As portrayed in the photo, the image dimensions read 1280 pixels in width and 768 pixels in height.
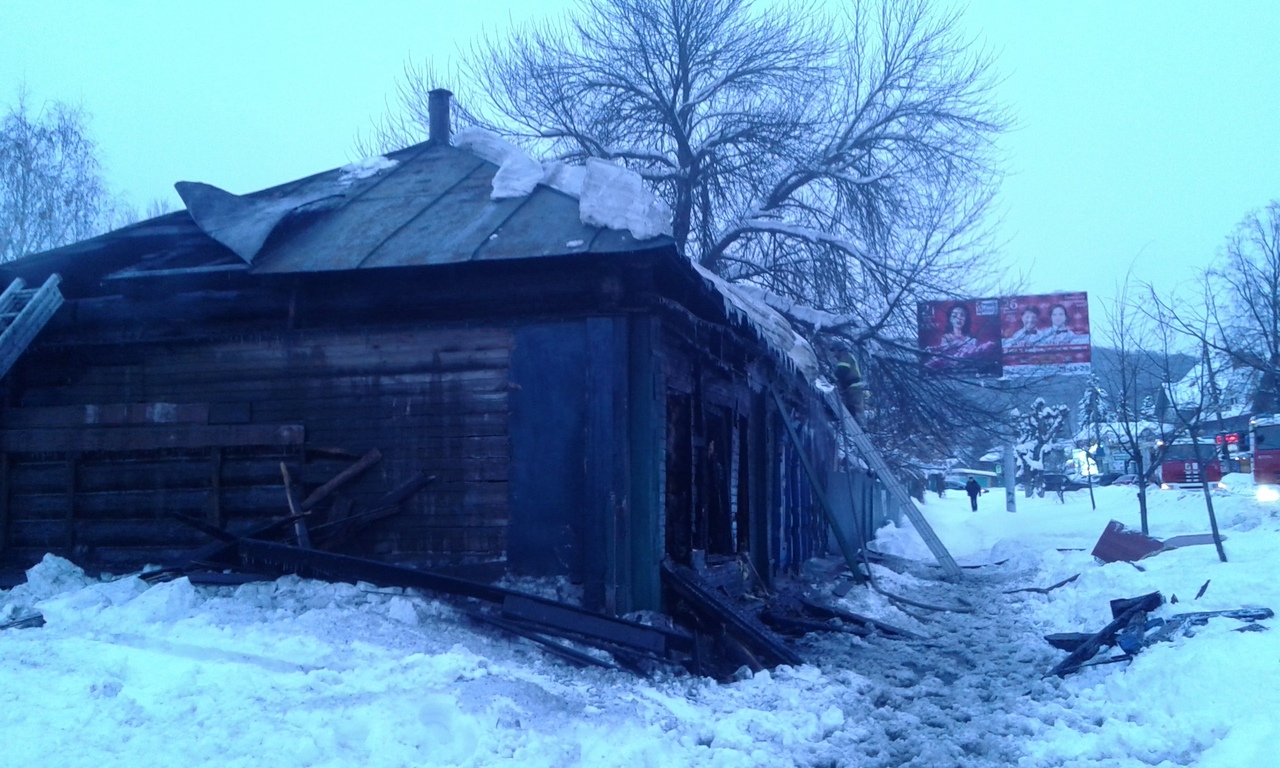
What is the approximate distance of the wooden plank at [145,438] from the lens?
348 inches

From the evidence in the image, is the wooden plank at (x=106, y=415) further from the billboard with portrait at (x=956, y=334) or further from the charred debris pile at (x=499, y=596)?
the billboard with portrait at (x=956, y=334)

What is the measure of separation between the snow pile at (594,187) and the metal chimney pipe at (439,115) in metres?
0.91

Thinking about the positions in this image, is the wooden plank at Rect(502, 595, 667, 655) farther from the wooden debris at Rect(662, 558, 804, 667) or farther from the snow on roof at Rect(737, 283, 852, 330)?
the snow on roof at Rect(737, 283, 852, 330)

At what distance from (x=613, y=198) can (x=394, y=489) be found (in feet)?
9.94

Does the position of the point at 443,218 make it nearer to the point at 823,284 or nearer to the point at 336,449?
the point at 336,449

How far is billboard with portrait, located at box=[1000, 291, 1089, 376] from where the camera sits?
68.7 ft

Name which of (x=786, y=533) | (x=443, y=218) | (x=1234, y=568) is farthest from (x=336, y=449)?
(x=1234, y=568)

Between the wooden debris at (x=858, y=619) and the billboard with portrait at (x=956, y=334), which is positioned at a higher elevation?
the billboard with portrait at (x=956, y=334)

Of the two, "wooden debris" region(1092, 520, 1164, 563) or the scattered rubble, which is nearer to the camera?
the scattered rubble

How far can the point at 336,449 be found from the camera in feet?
28.7

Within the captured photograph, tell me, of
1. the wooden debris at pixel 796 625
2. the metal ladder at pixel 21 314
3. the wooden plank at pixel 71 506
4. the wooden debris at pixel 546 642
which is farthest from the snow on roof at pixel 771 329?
the wooden plank at pixel 71 506

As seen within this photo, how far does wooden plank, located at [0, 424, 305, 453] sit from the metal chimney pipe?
4108 millimetres

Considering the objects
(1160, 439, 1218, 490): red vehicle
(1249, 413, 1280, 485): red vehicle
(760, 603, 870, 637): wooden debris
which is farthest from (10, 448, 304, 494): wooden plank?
(1160, 439, 1218, 490): red vehicle

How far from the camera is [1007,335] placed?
20328 mm
